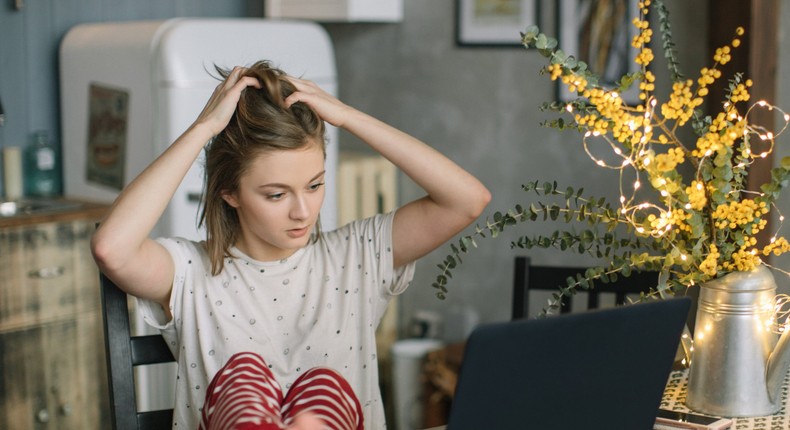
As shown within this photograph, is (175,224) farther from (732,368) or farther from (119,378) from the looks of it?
(732,368)

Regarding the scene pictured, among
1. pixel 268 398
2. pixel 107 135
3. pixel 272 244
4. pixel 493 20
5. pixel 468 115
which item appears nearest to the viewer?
pixel 268 398

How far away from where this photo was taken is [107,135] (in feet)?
10.1

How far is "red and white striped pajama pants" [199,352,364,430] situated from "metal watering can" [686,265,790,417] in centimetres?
49

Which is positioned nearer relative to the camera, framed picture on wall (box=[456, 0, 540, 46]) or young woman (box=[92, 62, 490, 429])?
young woman (box=[92, 62, 490, 429])

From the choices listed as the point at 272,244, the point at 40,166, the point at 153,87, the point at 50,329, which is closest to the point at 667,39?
the point at 272,244

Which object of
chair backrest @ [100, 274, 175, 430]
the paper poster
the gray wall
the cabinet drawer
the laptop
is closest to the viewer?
the laptop

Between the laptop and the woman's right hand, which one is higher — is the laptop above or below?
below

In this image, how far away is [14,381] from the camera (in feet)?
9.13

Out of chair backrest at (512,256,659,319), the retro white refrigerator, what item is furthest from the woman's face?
the retro white refrigerator

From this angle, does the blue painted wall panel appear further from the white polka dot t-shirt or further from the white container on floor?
the white polka dot t-shirt

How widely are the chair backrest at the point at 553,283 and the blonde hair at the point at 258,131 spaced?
0.47m

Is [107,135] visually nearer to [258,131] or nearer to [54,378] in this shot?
[54,378]

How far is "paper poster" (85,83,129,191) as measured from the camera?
300 centimetres

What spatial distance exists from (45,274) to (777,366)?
81.7 inches
